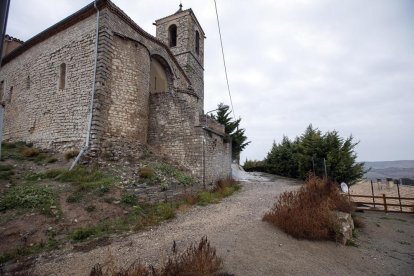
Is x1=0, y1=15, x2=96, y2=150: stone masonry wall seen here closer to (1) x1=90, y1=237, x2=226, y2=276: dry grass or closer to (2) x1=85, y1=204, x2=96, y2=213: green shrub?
(2) x1=85, y1=204, x2=96, y2=213: green shrub

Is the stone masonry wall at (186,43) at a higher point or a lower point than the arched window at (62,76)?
higher

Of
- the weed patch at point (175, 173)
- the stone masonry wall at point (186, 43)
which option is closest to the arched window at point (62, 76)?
the weed patch at point (175, 173)

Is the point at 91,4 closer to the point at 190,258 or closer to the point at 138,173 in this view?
the point at 138,173

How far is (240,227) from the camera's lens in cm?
695

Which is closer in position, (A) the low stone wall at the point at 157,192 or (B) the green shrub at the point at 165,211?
(B) the green shrub at the point at 165,211

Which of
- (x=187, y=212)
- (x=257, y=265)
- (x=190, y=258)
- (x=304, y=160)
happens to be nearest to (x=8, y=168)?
(x=187, y=212)

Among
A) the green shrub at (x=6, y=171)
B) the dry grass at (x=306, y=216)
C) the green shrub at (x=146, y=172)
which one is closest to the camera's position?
the dry grass at (x=306, y=216)

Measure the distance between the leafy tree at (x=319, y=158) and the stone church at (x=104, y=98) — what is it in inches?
280

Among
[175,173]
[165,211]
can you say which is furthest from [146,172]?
[165,211]

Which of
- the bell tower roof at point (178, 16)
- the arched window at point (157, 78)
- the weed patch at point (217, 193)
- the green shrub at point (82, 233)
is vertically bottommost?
the green shrub at point (82, 233)

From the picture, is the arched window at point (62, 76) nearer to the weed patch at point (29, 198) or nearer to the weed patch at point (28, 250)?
the weed patch at point (29, 198)

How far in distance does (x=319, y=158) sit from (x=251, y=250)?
1452 centimetres

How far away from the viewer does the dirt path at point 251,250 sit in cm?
495

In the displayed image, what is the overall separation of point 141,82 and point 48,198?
22.2 feet
